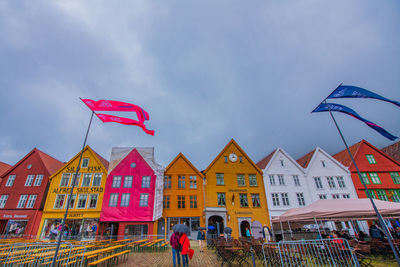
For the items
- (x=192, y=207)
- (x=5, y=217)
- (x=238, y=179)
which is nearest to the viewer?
(x=5, y=217)

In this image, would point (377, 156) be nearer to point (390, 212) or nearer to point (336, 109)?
point (390, 212)

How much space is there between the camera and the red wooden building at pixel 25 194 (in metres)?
24.9

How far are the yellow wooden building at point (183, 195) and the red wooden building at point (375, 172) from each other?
22.7 m

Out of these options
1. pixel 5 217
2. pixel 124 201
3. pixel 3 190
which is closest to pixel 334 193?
pixel 124 201

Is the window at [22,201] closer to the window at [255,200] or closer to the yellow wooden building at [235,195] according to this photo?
the yellow wooden building at [235,195]

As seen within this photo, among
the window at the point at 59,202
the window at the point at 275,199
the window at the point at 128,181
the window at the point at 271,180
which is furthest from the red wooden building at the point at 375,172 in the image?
the window at the point at 59,202

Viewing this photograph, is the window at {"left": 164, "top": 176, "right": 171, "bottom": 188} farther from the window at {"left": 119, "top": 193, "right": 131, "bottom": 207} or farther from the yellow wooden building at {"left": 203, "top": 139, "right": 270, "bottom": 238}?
the yellow wooden building at {"left": 203, "top": 139, "right": 270, "bottom": 238}

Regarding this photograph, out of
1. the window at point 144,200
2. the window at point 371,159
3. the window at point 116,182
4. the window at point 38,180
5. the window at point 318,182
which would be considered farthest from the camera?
the window at point 371,159

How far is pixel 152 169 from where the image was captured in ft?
91.6

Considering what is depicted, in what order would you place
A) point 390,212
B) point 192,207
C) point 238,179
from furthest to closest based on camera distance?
point 238,179 → point 192,207 → point 390,212

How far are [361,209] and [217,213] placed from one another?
706 inches

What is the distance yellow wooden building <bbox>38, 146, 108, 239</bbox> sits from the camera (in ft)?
82.3

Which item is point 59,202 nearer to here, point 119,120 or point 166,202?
point 166,202

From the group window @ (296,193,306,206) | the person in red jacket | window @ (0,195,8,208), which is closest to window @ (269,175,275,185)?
window @ (296,193,306,206)
